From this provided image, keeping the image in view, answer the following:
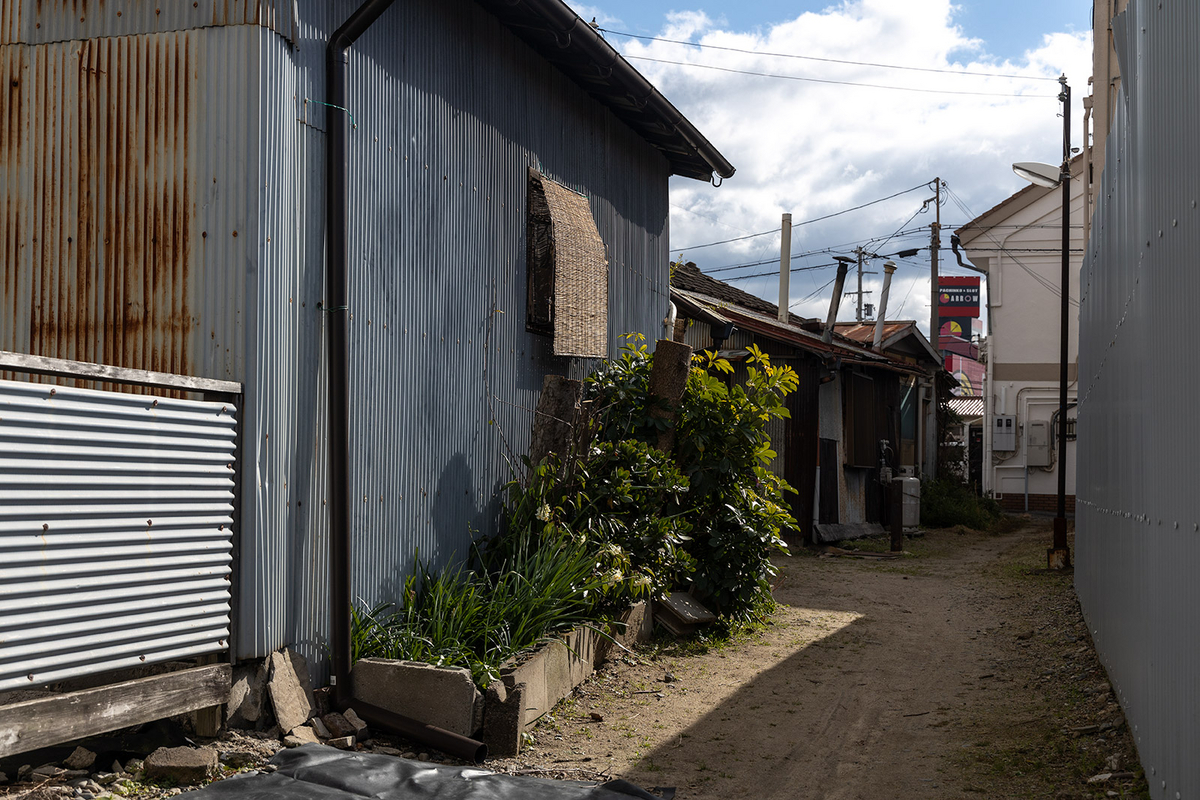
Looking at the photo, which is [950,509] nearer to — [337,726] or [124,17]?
[337,726]

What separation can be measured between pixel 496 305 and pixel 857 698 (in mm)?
3718

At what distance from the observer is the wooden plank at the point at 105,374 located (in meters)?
3.62

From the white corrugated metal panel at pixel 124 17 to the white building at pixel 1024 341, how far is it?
2317cm

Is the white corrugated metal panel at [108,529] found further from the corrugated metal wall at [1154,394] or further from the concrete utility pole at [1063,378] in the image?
the concrete utility pole at [1063,378]

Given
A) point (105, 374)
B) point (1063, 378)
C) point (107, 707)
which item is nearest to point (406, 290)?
point (105, 374)

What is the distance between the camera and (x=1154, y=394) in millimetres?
3943

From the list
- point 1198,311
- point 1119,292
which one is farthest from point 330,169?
point 1119,292

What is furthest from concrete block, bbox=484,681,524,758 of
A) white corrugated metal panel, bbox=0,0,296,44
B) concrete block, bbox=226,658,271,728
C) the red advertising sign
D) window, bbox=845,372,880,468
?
the red advertising sign

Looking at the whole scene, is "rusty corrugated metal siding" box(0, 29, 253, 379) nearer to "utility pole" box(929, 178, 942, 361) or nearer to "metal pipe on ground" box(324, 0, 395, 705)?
"metal pipe on ground" box(324, 0, 395, 705)

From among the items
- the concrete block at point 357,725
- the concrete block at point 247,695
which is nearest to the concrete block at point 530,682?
the concrete block at point 357,725

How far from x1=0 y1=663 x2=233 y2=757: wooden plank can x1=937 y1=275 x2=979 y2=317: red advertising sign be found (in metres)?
37.3

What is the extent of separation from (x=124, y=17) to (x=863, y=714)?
5.75 meters

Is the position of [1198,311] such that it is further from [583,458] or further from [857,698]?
[583,458]

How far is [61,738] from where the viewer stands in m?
3.74
